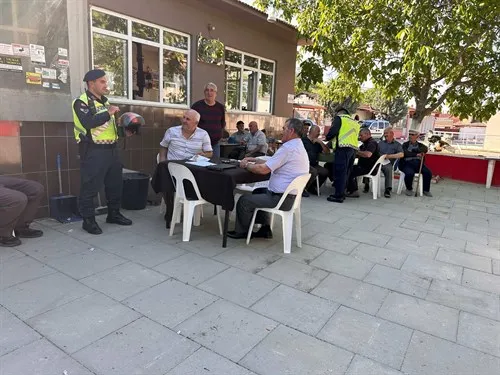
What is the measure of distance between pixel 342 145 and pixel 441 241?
7.24ft

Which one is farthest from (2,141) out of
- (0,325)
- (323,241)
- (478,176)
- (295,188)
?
(478,176)

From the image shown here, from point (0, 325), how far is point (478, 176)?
9.80 m

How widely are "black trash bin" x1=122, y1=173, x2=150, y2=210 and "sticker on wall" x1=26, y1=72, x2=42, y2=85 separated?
1522 millimetres

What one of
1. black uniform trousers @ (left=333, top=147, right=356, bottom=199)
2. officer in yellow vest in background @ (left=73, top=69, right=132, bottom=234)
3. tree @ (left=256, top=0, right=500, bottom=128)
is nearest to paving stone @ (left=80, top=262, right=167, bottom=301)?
officer in yellow vest in background @ (left=73, top=69, right=132, bottom=234)

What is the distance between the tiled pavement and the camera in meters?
2.08

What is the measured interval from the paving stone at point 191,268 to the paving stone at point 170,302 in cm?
13

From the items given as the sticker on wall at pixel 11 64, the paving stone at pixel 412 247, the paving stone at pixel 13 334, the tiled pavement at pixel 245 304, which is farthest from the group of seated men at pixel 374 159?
the paving stone at pixel 13 334

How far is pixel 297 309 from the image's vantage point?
8.71ft

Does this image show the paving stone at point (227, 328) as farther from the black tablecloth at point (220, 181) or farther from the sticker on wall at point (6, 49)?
the sticker on wall at point (6, 49)

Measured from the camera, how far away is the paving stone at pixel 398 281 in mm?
3055

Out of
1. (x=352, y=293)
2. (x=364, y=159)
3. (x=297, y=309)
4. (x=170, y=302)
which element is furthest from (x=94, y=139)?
(x=364, y=159)

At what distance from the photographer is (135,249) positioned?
3611 millimetres

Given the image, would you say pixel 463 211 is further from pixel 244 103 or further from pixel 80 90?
pixel 80 90

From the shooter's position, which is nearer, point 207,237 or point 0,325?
point 0,325
